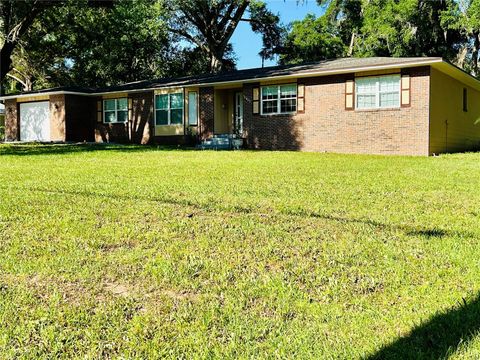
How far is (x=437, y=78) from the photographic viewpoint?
15742 mm

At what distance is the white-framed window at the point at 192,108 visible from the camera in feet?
66.6

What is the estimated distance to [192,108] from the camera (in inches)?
805

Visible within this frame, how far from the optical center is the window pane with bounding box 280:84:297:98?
17.8 metres

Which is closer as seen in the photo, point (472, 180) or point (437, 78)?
point (472, 180)

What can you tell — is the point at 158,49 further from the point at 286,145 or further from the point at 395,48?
the point at 286,145

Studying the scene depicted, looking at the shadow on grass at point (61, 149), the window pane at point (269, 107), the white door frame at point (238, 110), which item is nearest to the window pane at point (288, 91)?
the window pane at point (269, 107)

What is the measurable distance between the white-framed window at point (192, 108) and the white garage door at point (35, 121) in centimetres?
865

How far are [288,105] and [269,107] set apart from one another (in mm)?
854

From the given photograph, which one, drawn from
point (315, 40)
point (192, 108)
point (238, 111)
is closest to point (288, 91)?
point (238, 111)

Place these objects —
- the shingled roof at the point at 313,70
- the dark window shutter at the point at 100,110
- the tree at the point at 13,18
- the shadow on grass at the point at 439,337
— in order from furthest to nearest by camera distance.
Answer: the dark window shutter at the point at 100,110 < the tree at the point at 13,18 < the shingled roof at the point at 313,70 < the shadow on grass at the point at 439,337

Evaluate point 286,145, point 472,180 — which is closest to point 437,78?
point 286,145

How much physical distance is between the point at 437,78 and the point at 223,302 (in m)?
15.1

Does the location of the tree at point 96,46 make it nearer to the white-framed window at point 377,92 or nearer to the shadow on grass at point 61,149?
the shadow on grass at point 61,149

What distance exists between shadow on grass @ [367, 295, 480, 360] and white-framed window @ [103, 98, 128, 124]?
21.6 m
